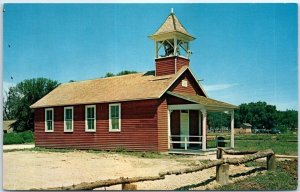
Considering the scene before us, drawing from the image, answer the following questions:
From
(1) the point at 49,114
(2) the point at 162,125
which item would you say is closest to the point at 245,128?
(2) the point at 162,125

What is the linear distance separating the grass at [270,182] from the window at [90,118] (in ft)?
28.6

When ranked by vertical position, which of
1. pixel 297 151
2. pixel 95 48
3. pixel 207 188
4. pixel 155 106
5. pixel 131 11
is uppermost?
pixel 131 11

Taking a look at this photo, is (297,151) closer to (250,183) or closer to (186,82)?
(250,183)

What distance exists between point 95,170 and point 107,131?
5646 mm

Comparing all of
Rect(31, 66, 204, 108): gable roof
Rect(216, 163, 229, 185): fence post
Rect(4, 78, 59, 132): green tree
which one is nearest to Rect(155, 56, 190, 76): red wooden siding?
Rect(31, 66, 204, 108): gable roof

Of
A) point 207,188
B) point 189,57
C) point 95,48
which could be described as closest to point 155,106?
point 189,57

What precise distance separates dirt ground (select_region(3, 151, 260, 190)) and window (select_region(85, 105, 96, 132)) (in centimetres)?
327

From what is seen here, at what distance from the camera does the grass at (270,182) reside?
1121cm

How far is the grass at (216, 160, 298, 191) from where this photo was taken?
1121 centimetres

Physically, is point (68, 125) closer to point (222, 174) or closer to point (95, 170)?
point (95, 170)

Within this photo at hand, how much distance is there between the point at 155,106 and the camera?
17.2m

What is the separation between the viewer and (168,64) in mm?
18516

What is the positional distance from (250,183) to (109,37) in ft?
19.3

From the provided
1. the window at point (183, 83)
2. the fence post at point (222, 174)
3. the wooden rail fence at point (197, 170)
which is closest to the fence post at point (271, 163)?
the wooden rail fence at point (197, 170)
